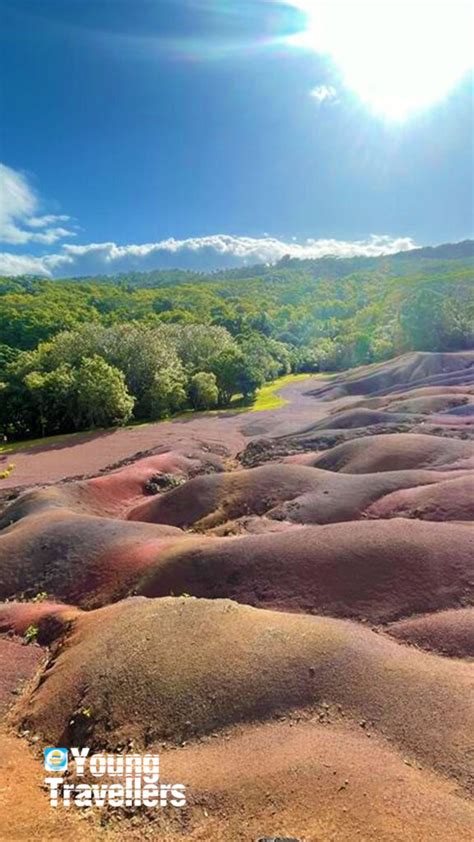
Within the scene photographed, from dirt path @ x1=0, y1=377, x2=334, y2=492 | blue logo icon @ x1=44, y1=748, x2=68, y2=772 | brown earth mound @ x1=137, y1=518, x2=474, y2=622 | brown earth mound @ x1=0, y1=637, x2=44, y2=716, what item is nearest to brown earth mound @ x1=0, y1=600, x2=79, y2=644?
brown earth mound @ x1=0, y1=637, x2=44, y2=716

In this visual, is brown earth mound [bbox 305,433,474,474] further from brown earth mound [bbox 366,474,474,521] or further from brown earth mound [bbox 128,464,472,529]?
brown earth mound [bbox 366,474,474,521]

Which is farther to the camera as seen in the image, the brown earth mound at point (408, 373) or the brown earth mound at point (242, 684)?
the brown earth mound at point (408, 373)

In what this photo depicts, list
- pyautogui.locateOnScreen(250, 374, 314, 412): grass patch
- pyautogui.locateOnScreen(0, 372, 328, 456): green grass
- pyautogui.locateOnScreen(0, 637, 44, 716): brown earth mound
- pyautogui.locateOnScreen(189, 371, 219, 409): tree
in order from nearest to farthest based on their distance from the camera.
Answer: pyautogui.locateOnScreen(0, 637, 44, 716): brown earth mound → pyautogui.locateOnScreen(0, 372, 328, 456): green grass → pyautogui.locateOnScreen(189, 371, 219, 409): tree → pyautogui.locateOnScreen(250, 374, 314, 412): grass patch

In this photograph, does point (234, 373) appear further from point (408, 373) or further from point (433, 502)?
point (433, 502)

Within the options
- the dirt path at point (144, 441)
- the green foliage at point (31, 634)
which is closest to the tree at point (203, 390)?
the dirt path at point (144, 441)

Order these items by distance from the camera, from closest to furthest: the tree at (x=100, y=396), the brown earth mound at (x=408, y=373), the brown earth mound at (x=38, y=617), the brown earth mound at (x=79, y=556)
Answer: the brown earth mound at (x=38, y=617) → the brown earth mound at (x=79, y=556) → the tree at (x=100, y=396) → the brown earth mound at (x=408, y=373)

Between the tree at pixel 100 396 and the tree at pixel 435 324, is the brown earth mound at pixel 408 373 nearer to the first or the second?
the tree at pixel 435 324
